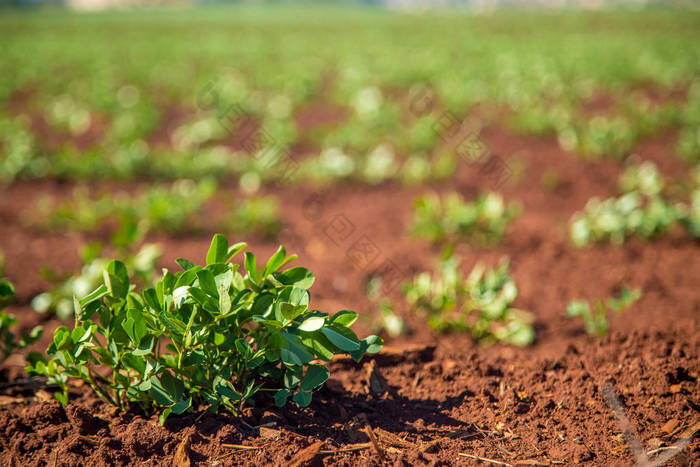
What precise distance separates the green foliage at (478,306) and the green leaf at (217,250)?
4.97ft

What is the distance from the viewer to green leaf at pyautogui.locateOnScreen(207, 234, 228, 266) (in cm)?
156

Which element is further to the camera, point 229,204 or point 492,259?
point 229,204

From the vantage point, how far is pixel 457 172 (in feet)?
19.3

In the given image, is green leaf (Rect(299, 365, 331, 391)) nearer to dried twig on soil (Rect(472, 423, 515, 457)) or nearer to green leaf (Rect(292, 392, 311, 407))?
Answer: green leaf (Rect(292, 392, 311, 407))

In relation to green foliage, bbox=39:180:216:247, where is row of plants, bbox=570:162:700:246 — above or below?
below

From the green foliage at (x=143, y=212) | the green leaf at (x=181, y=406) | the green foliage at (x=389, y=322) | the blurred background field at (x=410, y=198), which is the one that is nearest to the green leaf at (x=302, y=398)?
the green leaf at (x=181, y=406)

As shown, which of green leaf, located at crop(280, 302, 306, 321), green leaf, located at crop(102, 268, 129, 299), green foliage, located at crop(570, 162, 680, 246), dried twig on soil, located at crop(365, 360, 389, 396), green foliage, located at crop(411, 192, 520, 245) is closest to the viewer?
green leaf, located at crop(280, 302, 306, 321)

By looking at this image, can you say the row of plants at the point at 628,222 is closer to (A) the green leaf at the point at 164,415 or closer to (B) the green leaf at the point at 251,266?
(B) the green leaf at the point at 251,266

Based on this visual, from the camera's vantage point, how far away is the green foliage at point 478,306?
2.60m

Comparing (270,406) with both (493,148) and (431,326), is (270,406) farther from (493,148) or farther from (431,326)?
(493,148)

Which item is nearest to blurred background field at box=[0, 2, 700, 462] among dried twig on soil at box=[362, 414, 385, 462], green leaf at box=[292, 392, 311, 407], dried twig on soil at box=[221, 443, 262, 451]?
dried twig on soil at box=[362, 414, 385, 462]

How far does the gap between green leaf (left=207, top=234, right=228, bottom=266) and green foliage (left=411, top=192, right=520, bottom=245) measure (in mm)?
2353

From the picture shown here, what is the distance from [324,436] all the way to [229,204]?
10.8 ft

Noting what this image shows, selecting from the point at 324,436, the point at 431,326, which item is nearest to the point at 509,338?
the point at 431,326
